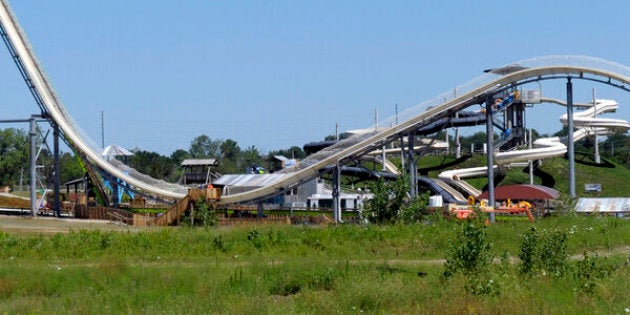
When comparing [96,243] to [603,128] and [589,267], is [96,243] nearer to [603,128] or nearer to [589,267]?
[589,267]

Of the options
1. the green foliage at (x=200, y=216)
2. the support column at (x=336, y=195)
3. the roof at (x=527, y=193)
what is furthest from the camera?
the roof at (x=527, y=193)

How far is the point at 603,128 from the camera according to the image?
2822 inches

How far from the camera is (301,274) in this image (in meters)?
18.1

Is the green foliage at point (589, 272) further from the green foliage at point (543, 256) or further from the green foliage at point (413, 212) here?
the green foliage at point (413, 212)

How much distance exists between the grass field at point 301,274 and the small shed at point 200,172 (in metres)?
51.2

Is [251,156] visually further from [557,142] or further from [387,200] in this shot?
[387,200]

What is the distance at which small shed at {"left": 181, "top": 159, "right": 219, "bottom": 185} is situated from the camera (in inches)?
3095

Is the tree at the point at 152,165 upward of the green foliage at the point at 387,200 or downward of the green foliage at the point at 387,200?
upward

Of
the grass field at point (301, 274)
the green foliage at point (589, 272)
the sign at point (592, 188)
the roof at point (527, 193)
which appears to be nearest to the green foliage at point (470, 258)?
the grass field at point (301, 274)

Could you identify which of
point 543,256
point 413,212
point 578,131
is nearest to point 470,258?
point 543,256

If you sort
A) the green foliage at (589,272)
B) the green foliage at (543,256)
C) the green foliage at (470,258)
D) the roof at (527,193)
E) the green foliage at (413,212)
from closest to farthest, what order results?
1. the green foliage at (589,272)
2. the green foliage at (470,258)
3. the green foliage at (543,256)
4. the green foliage at (413,212)
5. the roof at (527,193)

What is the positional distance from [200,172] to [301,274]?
64.7 meters

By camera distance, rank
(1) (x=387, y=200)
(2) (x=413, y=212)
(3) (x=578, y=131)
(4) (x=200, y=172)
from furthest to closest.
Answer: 1. (4) (x=200, y=172)
2. (3) (x=578, y=131)
3. (1) (x=387, y=200)
4. (2) (x=413, y=212)

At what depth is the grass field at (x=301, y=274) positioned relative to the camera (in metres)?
14.4
